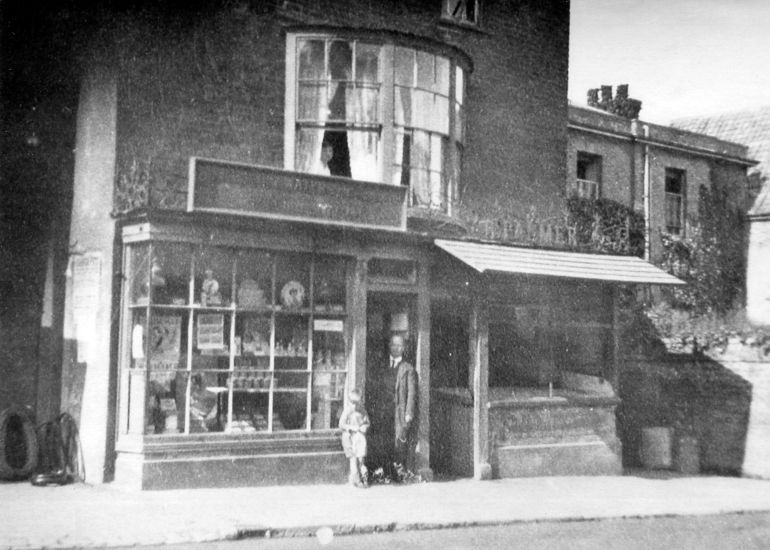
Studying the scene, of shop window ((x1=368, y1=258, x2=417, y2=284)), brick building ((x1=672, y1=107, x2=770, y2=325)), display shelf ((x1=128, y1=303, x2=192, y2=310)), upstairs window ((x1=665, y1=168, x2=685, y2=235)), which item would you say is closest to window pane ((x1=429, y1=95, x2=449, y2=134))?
shop window ((x1=368, y1=258, x2=417, y2=284))

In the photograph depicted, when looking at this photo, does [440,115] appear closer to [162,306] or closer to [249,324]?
[249,324]

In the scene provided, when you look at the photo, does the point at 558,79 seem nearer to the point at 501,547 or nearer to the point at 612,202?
the point at 612,202

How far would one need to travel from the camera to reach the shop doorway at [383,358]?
1402 centimetres

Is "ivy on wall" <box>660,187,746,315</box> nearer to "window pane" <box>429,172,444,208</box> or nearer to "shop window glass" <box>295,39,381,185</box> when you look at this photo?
"window pane" <box>429,172,444,208</box>

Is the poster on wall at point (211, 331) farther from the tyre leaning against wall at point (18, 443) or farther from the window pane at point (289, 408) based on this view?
the tyre leaning against wall at point (18, 443)

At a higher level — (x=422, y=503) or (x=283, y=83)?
(x=283, y=83)

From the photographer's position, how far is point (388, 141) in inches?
573

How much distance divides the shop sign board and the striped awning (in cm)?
96

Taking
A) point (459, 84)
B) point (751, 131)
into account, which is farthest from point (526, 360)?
point (751, 131)

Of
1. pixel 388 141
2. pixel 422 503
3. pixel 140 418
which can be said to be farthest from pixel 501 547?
pixel 388 141

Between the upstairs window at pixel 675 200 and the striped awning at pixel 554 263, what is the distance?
33.8 feet

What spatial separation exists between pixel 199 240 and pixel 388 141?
374 centimetres

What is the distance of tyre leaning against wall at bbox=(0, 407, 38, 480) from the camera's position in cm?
1283

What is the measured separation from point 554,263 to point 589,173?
1017 cm
